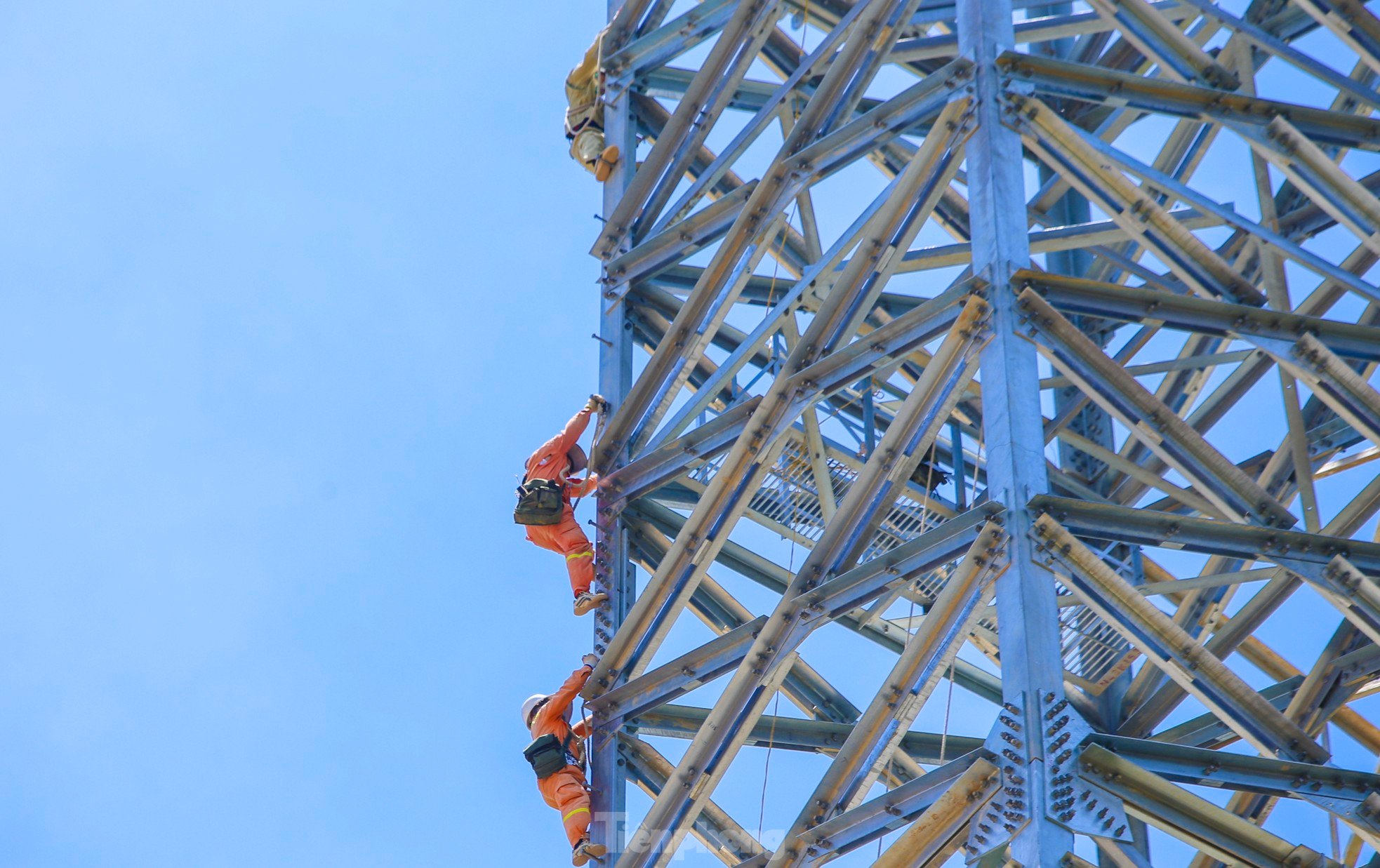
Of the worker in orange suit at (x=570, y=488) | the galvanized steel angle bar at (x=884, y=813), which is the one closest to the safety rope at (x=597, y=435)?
the worker in orange suit at (x=570, y=488)

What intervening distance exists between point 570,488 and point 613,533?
31.4 inches

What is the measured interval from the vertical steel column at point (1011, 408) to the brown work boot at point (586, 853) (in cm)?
488

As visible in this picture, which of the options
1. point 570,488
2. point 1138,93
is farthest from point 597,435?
point 1138,93

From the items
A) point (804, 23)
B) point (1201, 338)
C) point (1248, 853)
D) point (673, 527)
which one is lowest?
point (1248, 853)

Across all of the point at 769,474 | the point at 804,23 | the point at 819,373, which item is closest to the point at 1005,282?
the point at 819,373

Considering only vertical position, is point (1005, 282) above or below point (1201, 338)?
below

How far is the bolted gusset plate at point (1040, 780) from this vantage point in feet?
42.4

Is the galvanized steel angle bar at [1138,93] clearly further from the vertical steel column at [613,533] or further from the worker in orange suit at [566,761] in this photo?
the worker in orange suit at [566,761]

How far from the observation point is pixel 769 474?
785 inches

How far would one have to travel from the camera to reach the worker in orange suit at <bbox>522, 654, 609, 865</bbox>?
57.8 feet

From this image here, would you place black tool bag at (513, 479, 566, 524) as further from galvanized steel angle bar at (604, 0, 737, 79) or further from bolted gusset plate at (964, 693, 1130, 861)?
bolted gusset plate at (964, 693, 1130, 861)

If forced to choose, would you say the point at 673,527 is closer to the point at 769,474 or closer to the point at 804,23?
the point at 769,474

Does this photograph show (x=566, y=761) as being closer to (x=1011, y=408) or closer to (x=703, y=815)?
(x=703, y=815)

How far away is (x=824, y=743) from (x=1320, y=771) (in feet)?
18.7
